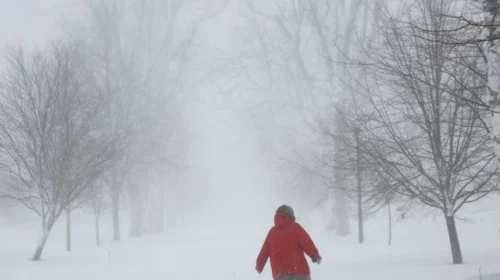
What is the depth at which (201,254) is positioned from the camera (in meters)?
18.0

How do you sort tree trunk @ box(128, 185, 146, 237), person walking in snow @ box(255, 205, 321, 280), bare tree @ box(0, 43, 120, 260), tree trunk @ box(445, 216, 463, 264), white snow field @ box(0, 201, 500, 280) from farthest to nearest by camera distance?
tree trunk @ box(128, 185, 146, 237) < bare tree @ box(0, 43, 120, 260) < tree trunk @ box(445, 216, 463, 264) < white snow field @ box(0, 201, 500, 280) < person walking in snow @ box(255, 205, 321, 280)

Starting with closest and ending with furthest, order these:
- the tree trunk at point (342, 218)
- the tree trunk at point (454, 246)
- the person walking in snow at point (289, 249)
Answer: the person walking in snow at point (289, 249)
the tree trunk at point (454, 246)
the tree trunk at point (342, 218)

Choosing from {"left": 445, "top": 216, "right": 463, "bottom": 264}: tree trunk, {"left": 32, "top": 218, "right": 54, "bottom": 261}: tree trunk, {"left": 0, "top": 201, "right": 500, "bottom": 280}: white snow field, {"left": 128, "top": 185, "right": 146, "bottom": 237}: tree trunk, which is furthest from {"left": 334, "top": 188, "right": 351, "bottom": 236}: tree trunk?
{"left": 32, "top": 218, "right": 54, "bottom": 261}: tree trunk

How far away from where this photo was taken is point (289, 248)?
5926 millimetres

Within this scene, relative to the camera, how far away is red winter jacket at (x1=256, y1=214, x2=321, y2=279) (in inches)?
232

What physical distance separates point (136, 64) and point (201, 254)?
14.8 metres

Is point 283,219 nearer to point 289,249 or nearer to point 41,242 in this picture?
point 289,249

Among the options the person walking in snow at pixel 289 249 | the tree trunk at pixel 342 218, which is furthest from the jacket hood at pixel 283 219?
the tree trunk at pixel 342 218

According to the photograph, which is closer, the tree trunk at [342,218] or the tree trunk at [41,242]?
the tree trunk at [41,242]

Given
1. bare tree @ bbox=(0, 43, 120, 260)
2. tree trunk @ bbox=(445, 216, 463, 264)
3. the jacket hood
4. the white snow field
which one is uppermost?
bare tree @ bbox=(0, 43, 120, 260)

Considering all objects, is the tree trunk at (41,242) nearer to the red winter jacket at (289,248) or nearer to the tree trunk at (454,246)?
the red winter jacket at (289,248)

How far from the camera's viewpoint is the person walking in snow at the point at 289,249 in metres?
5.90

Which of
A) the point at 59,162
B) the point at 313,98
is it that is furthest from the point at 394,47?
the point at 313,98

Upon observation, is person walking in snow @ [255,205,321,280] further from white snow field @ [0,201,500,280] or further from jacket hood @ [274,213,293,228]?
white snow field @ [0,201,500,280]
